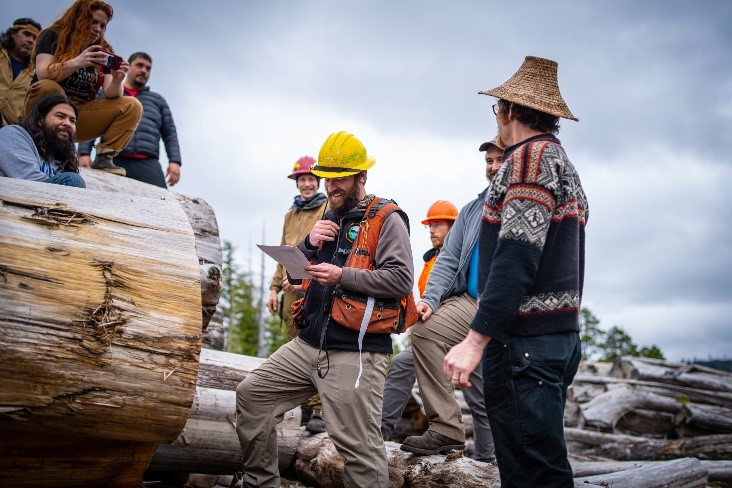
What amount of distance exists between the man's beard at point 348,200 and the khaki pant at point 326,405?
38.9 inches

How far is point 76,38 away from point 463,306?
4.66 metres

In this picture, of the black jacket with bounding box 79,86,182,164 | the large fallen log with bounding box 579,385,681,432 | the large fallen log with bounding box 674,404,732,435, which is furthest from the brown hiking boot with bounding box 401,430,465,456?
the large fallen log with bounding box 674,404,732,435

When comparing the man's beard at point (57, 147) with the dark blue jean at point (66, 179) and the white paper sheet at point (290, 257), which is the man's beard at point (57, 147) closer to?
the dark blue jean at point (66, 179)

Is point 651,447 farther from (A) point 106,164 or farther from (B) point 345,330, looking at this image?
(A) point 106,164

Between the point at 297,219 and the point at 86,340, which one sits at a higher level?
the point at 297,219

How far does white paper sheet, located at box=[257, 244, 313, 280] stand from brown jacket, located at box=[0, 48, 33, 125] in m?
3.81

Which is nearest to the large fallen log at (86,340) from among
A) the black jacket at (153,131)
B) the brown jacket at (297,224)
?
the brown jacket at (297,224)

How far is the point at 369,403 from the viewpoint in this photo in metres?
3.98

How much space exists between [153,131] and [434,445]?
5454mm

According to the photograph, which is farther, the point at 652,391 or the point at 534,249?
the point at 652,391

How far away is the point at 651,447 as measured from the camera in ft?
29.0

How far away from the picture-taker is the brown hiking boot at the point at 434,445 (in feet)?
16.2

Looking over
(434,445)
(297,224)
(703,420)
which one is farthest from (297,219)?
(703,420)

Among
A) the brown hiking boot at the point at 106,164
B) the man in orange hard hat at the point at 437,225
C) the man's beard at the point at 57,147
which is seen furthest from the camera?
the brown hiking boot at the point at 106,164
